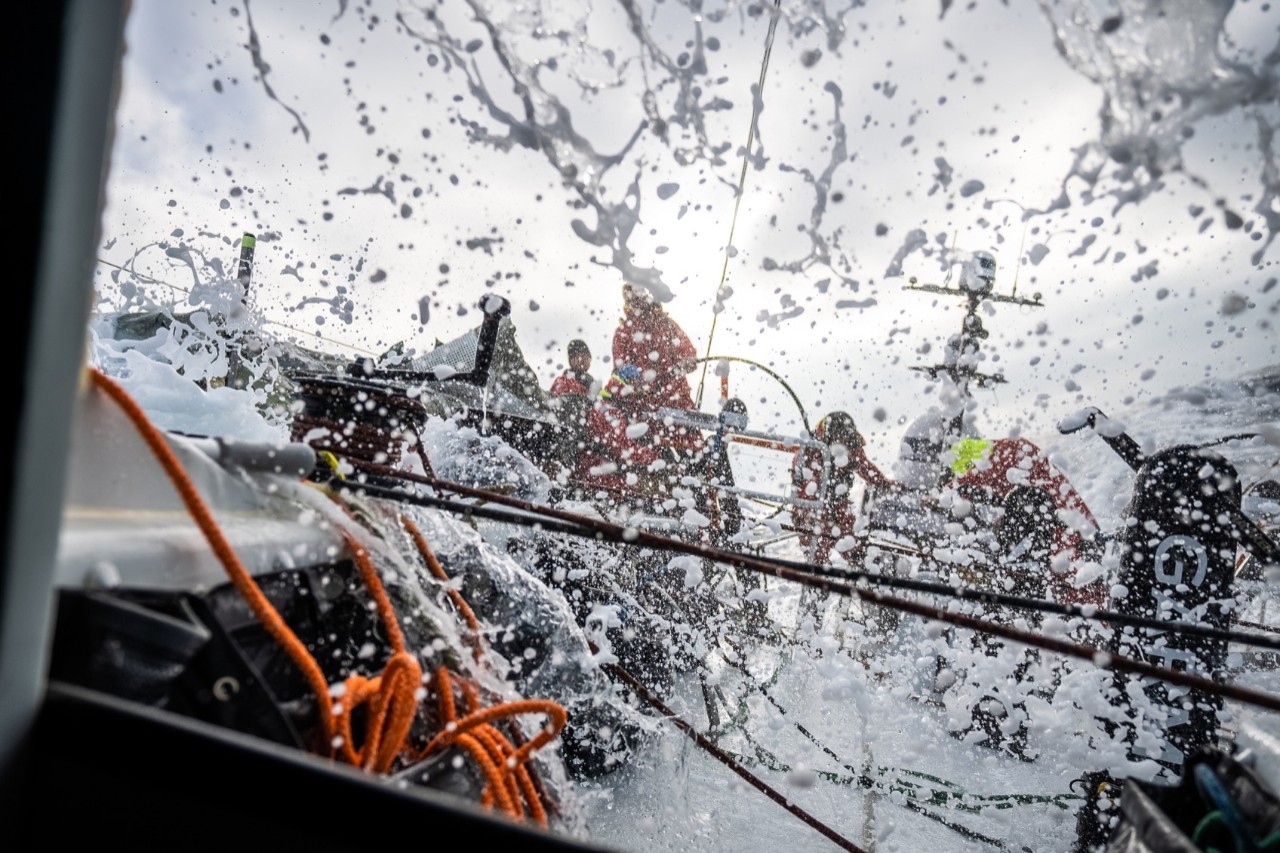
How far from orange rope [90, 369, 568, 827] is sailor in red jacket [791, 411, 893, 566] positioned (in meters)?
6.18

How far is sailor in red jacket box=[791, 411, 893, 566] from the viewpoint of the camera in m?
8.14

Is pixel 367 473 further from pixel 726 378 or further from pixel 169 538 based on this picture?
pixel 726 378

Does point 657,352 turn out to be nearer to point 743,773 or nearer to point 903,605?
point 743,773

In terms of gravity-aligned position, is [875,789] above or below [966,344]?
below

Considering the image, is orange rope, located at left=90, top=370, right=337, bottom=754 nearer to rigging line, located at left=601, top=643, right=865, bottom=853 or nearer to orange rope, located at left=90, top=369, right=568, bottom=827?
orange rope, located at left=90, top=369, right=568, bottom=827

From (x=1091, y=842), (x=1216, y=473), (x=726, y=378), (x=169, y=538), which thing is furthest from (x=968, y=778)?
(x=169, y=538)

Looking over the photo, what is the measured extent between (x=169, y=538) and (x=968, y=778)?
6.16 meters

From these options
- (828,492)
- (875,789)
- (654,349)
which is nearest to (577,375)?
(654,349)

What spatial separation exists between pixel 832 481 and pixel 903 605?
279 inches

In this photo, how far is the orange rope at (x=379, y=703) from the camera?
1312 millimetres

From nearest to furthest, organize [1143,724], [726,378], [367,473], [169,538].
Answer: [169,538] < [367,473] < [1143,724] < [726,378]

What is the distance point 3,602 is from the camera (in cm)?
67

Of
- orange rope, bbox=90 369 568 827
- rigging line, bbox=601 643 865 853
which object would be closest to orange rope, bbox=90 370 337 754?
orange rope, bbox=90 369 568 827

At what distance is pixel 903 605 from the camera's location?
186 cm
